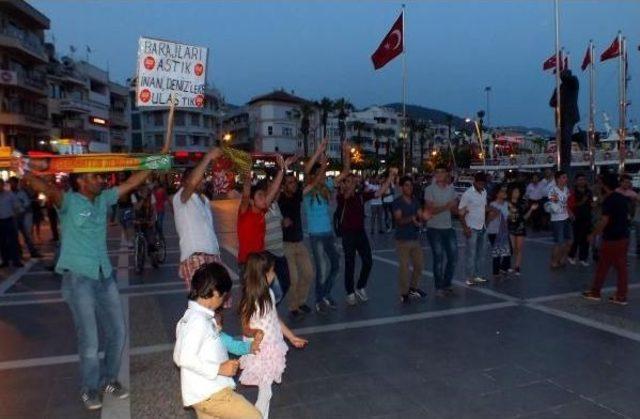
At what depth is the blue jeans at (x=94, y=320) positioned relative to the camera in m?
4.42

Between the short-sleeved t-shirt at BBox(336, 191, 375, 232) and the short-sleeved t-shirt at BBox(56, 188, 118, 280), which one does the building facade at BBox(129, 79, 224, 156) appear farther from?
the short-sleeved t-shirt at BBox(56, 188, 118, 280)

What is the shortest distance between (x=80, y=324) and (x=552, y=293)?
6654 mm

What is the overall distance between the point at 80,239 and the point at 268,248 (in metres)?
2.34

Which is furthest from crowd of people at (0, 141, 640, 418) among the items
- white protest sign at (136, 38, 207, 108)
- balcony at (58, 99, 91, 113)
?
balcony at (58, 99, 91, 113)

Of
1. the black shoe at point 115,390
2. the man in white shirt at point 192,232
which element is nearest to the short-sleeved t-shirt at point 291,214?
the man in white shirt at point 192,232

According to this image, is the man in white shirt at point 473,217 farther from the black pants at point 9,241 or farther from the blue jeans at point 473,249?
the black pants at point 9,241

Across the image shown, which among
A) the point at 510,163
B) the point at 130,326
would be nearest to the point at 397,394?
the point at 130,326

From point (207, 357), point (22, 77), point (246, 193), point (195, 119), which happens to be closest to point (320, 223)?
point (246, 193)

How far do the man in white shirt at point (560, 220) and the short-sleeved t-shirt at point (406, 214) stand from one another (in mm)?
3805

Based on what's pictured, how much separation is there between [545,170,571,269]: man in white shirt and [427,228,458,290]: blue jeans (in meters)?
3.13

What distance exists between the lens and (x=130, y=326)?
7047 mm

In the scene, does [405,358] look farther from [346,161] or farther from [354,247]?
[346,161]

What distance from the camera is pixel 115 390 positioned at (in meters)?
4.74

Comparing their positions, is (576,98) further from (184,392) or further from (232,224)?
(184,392)
